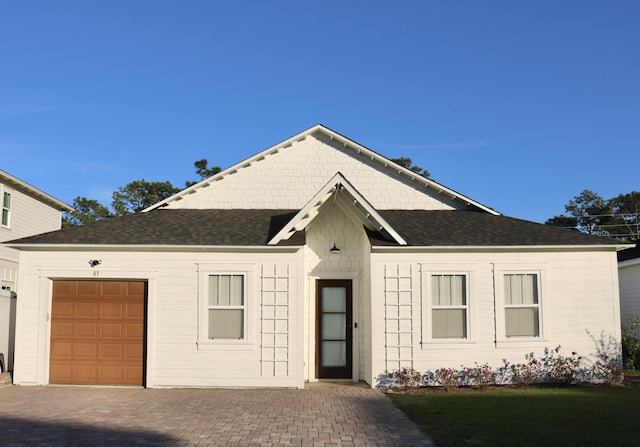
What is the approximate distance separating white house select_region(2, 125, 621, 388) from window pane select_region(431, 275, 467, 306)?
0.02 meters

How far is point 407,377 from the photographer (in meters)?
13.3

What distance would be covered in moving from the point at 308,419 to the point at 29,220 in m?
18.1

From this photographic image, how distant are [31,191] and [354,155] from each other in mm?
13742

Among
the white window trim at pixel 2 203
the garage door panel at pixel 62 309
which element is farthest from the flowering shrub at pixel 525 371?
the white window trim at pixel 2 203

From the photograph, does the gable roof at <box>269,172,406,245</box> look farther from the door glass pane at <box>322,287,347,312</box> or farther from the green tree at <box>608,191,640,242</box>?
the green tree at <box>608,191,640,242</box>

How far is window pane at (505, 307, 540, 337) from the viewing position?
14.0 m

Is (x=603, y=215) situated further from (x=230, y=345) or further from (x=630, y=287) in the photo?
(x=230, y=345)

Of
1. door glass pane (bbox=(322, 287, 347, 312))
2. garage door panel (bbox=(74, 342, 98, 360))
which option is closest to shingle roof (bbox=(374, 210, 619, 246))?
door glass pane (bbox=(322, 287, 347, 312))

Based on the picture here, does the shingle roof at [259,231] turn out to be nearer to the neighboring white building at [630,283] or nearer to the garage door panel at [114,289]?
the garage door panel at [114,289]

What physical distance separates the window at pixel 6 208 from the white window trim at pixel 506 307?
17.5 m

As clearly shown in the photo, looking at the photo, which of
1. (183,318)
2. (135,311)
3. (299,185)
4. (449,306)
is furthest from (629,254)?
(135,311)

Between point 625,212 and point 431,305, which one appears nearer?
point 431,305

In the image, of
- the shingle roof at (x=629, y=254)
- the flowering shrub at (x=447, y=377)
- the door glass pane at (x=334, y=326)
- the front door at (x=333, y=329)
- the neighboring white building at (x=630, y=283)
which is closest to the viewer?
the flowering shrub at (x=447, y=377)

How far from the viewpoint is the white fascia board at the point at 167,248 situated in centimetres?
1373
